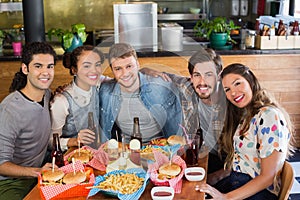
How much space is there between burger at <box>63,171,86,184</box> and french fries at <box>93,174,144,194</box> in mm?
93

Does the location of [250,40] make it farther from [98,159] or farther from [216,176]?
[98,159]

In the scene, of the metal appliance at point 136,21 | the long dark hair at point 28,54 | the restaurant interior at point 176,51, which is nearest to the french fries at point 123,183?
the long dark hair at point 28,54

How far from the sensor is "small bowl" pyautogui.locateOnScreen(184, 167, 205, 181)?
7.28ft

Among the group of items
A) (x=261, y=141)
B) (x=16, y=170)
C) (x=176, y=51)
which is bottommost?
(x=16, y=170)

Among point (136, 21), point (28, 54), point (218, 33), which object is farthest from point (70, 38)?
point (28, 54)

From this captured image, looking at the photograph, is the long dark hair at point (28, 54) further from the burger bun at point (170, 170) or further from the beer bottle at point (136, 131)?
the burger bun at point (170, 170)

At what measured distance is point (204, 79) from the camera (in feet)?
9.14

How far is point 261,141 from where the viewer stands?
2.28m

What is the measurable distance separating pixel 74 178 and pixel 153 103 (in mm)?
959

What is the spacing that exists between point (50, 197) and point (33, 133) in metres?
0.77

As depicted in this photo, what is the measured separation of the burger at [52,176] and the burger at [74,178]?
0.09 feet

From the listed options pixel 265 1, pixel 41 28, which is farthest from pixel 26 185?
pixel 265 1

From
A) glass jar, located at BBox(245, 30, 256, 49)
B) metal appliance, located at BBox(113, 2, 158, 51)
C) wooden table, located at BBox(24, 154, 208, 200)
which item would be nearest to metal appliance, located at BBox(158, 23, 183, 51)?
metal appliance, located at BBox(113, 2, 158, 51)

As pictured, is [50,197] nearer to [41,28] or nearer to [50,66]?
[50,66]
